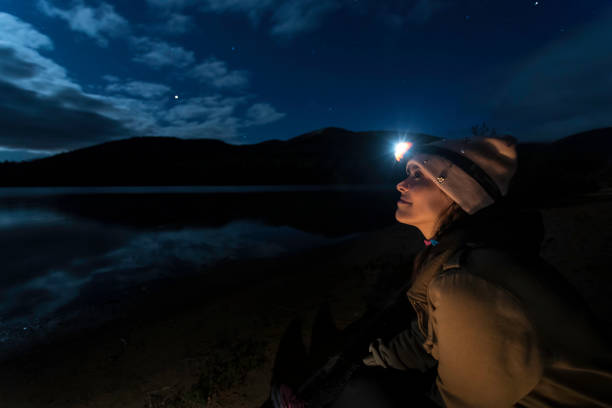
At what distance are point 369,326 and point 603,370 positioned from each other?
2.32m

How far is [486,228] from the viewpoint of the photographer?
4.24 ft

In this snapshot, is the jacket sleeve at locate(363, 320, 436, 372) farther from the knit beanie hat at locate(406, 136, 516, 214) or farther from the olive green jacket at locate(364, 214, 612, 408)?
the knit beanie hat at locate(406, 136, 516, 214)

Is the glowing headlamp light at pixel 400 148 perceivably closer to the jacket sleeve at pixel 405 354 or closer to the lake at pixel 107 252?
the jacket sleeve at pixel 405 354

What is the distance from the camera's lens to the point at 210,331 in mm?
5629

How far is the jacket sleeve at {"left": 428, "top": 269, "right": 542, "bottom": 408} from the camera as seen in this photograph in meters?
0.93

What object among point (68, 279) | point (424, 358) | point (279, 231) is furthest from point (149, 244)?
point (424, 358)

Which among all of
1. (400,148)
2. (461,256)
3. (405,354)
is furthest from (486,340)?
(400,148)

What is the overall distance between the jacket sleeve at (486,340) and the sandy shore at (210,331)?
11.7ft

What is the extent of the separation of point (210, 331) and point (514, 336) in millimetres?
5804

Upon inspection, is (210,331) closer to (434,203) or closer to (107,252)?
(434,203)

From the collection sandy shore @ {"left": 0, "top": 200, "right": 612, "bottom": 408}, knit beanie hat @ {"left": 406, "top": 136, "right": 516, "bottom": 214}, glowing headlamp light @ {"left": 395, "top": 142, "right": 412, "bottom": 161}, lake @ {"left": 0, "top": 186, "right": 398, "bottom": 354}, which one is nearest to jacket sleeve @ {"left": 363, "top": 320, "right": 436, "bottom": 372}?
knit beanie hat @ {"left": 406, "top": 136, "right": 516, "bottom": 214}

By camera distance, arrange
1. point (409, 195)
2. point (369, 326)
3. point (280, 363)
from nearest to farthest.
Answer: point (409, 195) < point (369, 326) < point (280, 363)

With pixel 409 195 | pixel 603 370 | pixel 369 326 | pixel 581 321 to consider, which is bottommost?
pixel 369 326

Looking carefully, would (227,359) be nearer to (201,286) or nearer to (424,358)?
(424,358)
